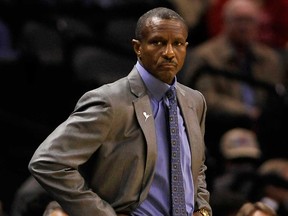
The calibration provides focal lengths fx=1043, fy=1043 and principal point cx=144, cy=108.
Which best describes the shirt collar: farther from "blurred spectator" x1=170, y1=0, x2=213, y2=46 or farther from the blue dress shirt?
"blurred spectator" x1=170, y1=0, x2=213, y2=46

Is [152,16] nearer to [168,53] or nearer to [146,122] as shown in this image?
[168,53]

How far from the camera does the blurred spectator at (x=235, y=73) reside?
6.20 metres

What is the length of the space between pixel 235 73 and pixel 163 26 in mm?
3090

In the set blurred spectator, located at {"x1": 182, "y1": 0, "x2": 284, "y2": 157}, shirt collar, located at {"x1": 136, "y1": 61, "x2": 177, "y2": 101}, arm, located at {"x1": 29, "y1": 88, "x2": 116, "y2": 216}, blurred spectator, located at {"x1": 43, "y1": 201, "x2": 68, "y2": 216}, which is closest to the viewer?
arm, located at {"x1": 29, "y1": 88, "x2": 116, "y2": 216}

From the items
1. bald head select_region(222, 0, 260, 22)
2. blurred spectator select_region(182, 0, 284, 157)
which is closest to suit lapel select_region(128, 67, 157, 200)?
blurred spectator select_region(182, 0, 284, 157)

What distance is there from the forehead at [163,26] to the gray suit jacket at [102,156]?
0.22 metres

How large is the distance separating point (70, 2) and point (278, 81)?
4.98ft

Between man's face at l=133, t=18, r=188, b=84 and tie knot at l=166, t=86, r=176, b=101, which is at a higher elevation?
man's face at l=133, t=18, r=188, b=84

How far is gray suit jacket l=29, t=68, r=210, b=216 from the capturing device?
3.21 metres

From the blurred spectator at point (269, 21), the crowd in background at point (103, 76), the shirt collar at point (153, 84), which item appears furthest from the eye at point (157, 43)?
the blurred spectator at point (269, 21)

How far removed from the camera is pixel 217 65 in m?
6.56

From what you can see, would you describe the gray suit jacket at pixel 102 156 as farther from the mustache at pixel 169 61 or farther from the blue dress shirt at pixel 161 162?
the mustache at pixel 169 61

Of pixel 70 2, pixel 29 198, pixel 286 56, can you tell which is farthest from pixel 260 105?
pixel 29 198

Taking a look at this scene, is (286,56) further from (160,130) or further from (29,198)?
(160,130)
